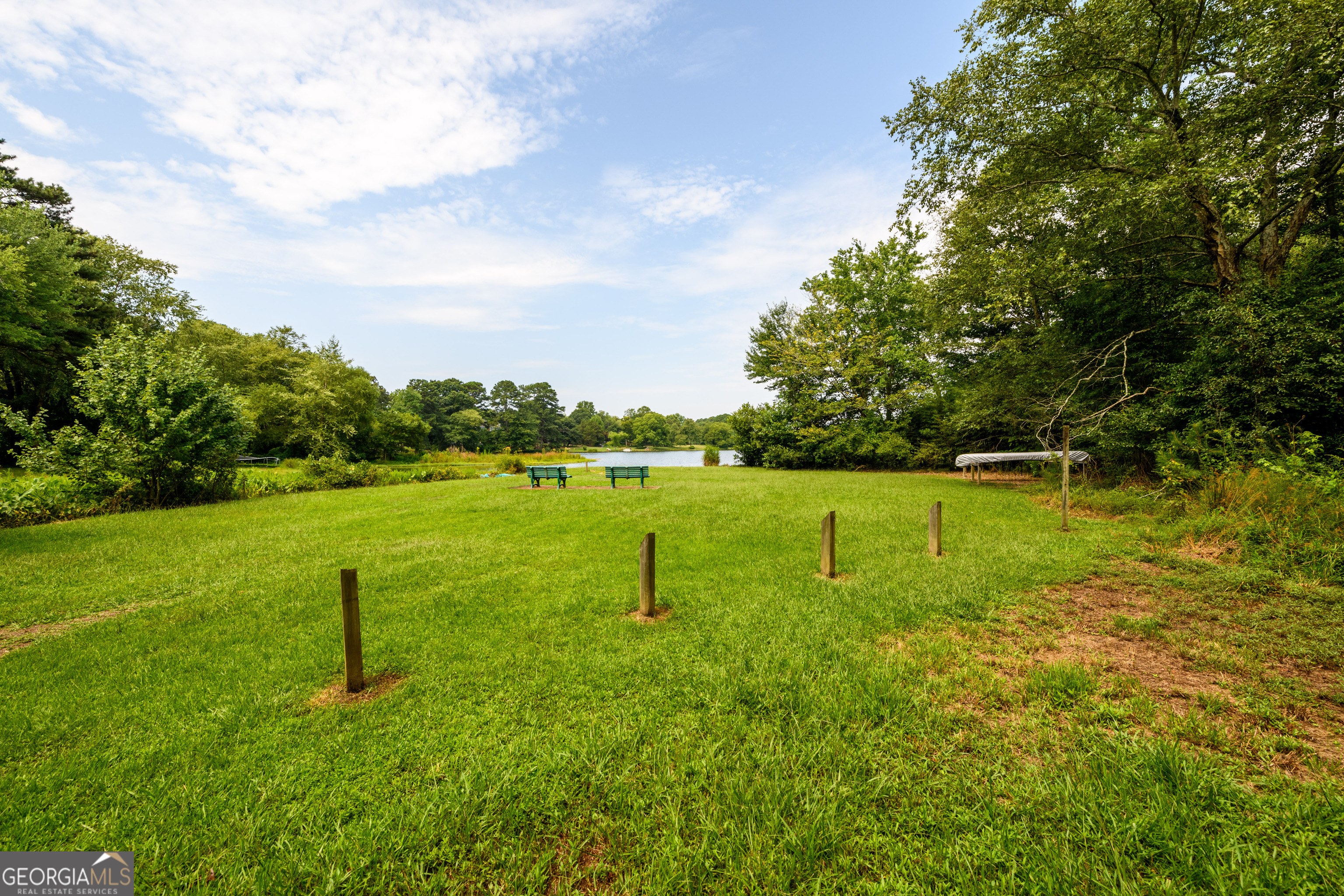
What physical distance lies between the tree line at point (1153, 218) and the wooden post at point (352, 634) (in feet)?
34.8

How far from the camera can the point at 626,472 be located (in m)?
15.9

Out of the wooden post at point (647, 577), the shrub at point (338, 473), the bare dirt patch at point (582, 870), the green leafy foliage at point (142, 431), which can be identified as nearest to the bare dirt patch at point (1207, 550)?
the wooden post at point (647, 577)

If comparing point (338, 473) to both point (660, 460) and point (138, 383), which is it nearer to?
point (138, 383)

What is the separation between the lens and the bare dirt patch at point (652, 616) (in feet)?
15.0

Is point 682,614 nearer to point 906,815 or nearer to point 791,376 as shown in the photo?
point 906,815

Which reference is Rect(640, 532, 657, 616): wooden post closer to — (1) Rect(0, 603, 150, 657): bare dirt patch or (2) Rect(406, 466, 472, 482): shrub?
(1) Rect(0, 603, 150, 657): bare dirt patch

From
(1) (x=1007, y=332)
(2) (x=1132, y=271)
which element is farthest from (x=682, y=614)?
(1) (x=1007, y=332)

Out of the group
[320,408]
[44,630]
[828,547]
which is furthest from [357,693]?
[320,408]

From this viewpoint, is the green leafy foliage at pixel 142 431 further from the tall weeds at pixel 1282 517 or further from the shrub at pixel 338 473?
the tall weeds at pixel 1282 517

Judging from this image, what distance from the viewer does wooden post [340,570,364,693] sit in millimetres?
3281

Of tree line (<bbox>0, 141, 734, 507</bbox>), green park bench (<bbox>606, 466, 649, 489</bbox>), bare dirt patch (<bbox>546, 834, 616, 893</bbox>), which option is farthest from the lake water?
bare dirt patch (<bbox>546, 834, 616, 893</bbox>)

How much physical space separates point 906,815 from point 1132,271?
15792 mm

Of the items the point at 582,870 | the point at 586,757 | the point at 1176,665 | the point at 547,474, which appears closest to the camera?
the point at 582,870

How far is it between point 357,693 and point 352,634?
48 cm
